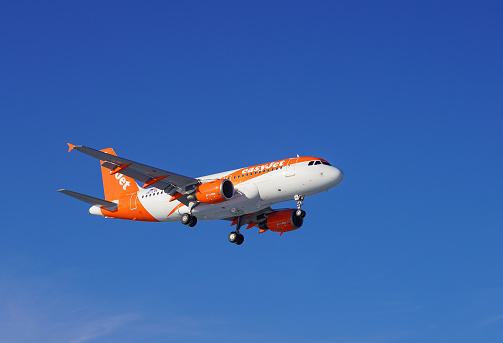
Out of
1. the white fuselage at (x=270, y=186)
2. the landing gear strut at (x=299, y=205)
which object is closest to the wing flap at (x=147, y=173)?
the white fuselage at (x=270, y=186)

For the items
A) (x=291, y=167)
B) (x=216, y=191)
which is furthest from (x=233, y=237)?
(x=291, y=167)

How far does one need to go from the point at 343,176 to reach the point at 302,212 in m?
4.98

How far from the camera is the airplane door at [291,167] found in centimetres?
5397

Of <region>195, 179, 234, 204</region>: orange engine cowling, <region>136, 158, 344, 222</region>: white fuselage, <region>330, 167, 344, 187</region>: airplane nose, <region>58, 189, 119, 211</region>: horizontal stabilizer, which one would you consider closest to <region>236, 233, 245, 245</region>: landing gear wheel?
<region>136, 158, 344, 222</region>: white fuselage

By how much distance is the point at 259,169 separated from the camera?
55625 mm

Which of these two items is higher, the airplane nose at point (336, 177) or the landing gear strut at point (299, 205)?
the airplane nose at point (336, 177)

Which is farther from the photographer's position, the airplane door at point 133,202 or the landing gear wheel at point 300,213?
the airplane door at point 133,202

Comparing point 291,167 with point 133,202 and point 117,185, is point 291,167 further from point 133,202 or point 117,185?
point 117,185

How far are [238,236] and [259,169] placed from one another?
8870 millimetres

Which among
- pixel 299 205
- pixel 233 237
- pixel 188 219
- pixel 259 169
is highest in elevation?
pixel 259 169

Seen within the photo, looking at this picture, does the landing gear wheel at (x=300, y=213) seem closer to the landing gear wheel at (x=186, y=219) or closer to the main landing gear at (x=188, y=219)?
the main landing gear at (x=188, y=219)

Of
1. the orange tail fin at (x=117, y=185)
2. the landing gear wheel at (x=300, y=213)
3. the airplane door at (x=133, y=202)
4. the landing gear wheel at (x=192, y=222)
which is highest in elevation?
the orange tail fin at (x=117, y=185)

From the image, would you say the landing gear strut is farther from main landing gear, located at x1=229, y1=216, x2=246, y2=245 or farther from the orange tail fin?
the orange tail fin

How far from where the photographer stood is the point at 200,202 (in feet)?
184
